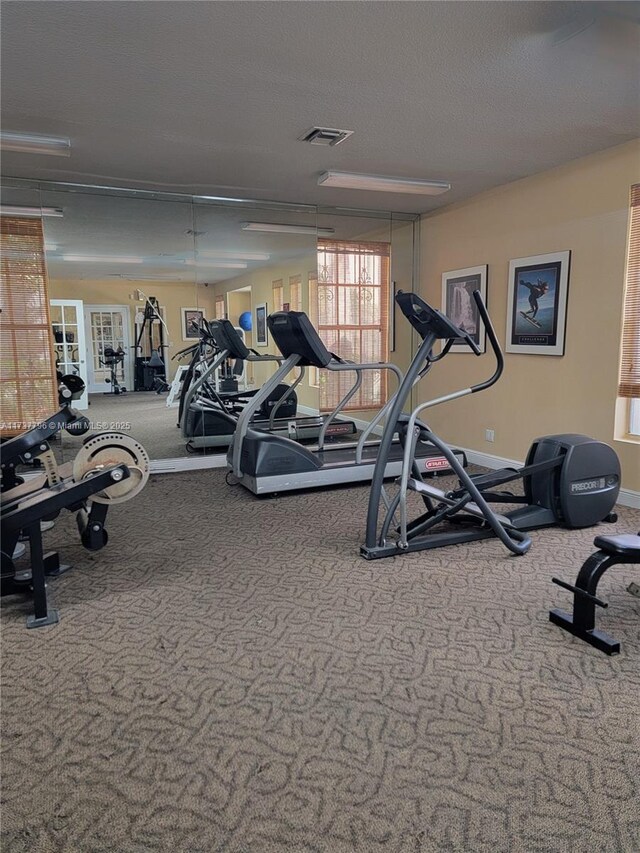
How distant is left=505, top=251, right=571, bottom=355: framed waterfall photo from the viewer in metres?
4.98

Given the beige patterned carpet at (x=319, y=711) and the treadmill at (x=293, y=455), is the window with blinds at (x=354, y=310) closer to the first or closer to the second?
the treadmill at (x=293, y=455)

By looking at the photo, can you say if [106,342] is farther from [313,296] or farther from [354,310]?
[354,310]

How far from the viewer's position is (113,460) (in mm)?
3219

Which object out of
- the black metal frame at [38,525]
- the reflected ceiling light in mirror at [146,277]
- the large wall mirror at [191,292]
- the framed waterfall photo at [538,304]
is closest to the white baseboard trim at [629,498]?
the framed waterfall photo at [538,304]

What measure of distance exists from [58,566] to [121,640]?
1.02 m

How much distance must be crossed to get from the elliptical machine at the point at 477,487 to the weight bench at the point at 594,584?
0.93 metres

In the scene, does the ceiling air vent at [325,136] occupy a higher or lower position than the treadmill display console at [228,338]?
higher

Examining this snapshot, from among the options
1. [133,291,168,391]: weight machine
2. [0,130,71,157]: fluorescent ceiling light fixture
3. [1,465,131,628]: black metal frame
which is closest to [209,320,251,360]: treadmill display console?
[133,291,168,391]: weight machine

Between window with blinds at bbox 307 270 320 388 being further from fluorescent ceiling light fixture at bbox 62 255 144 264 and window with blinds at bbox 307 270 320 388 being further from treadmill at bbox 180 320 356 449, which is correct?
fluorescent ceiling light fixture at bbox 62 255 144 264

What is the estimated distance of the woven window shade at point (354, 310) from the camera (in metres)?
6.73

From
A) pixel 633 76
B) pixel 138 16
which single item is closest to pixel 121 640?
pixel 138 16

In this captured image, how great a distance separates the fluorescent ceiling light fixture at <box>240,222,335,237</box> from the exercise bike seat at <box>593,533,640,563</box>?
195 inches

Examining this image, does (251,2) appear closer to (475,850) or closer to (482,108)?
(482,108)

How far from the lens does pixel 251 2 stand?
2.46 meters
